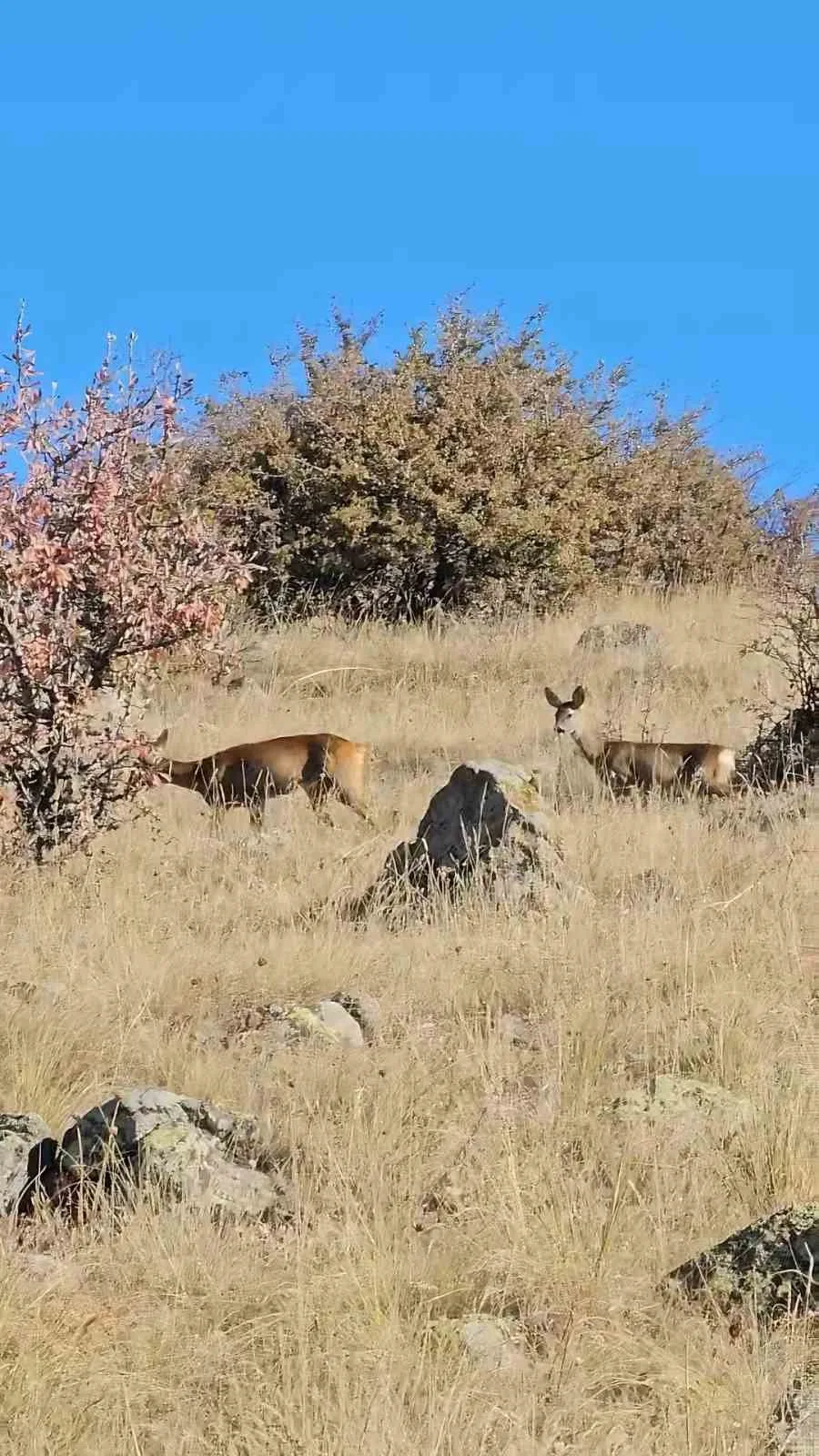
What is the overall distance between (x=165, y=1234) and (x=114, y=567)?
5.17m

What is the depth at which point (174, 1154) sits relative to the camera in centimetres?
506

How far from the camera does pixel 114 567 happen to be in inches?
360

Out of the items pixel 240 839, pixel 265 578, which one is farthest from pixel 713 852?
pixel 265 578

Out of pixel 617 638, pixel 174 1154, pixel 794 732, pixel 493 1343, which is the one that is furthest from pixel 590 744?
pixel 493 1343

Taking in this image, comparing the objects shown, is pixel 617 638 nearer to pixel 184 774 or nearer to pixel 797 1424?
pixel 184 774

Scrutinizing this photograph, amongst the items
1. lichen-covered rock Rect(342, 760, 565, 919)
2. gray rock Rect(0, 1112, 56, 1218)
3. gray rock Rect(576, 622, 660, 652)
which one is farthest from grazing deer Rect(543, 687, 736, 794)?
gray rock Rect(0, 1112, 56, 1218)

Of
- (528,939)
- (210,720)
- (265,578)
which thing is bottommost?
(528,939)

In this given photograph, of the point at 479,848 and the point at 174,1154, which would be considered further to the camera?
the point at 479,848

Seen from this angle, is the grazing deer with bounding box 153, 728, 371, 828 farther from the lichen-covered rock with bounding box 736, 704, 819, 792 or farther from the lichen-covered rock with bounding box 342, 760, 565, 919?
the lichen-covered rock with bounding box 736, 704, 819, 792

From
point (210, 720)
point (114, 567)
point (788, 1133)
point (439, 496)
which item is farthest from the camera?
point (439, 496)

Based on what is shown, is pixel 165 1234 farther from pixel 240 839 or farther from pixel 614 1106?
pixel 240 839

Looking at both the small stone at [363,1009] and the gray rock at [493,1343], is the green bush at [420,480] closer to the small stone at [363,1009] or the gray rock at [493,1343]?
the small stone at [363,1009]

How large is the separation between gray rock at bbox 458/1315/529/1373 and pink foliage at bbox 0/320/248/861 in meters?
5.47

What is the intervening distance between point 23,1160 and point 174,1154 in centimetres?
52
